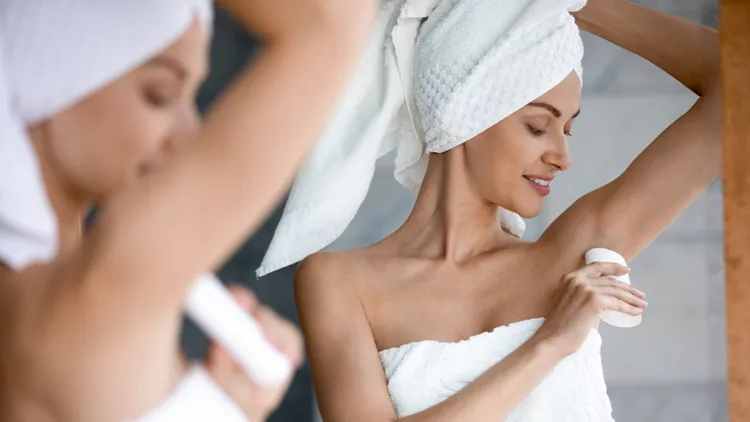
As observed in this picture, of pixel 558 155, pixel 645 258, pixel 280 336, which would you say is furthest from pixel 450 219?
pixel 280 336

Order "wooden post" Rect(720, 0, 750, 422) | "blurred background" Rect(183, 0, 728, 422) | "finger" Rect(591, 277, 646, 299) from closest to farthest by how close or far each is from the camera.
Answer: "wooden post" Rect(720, 0, 750, 422)
"finger" Rect(591, 277, 646, 299)
"blurred background" Rect(183, 0, 728, 422)

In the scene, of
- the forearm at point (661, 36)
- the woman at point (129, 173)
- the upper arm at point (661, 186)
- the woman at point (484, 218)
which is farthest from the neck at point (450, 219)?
the woman at point (129, 173)

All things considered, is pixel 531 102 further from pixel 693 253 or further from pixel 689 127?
pixel 693 253

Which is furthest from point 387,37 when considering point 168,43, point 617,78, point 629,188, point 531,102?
point 168,43

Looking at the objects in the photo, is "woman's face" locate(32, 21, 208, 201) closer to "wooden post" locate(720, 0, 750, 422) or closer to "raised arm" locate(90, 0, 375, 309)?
"raised arm" locate(90, 0, 375, 309)

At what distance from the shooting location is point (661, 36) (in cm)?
130

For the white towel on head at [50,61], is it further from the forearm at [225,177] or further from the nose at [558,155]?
the nose at [558,155]

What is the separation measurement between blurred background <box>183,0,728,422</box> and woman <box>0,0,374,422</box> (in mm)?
1002

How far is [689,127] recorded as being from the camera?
125 centimetres

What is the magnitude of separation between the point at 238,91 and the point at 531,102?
708mm

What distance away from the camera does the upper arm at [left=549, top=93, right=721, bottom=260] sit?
1.25m

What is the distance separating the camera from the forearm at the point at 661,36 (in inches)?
50.6

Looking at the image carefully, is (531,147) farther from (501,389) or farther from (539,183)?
(501,389)

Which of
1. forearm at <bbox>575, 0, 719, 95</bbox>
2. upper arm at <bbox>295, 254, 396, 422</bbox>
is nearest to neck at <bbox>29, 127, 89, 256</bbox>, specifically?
upper arm at <bbox>295, 254, 396, 422</bbox>
